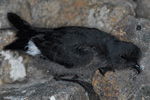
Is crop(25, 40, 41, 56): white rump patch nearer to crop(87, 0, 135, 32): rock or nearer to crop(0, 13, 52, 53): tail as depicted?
crop(0, 13, 52, 53): tail

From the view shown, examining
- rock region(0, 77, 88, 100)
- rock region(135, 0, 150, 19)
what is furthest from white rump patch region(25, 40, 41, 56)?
rock region(135, 0, 150, 19)

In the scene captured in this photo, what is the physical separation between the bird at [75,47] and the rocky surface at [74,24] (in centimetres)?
21

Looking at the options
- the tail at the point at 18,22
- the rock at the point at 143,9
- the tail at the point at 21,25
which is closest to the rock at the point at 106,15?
the rock at the point at 143,9

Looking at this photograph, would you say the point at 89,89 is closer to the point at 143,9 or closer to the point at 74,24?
the point at 74,24

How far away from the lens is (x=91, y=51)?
455 cm

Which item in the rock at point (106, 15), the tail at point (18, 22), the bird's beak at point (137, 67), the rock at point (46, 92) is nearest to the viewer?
the rock at point (46, 92)

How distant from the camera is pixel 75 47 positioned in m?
4.50

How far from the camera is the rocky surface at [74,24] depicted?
4113 mm

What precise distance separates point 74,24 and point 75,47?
1009 millimetres

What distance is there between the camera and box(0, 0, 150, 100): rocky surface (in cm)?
411

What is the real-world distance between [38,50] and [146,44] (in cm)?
246

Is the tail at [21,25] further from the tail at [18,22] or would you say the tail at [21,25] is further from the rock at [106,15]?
the rock at [106,15]

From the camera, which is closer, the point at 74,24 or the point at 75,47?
the point at 75,47

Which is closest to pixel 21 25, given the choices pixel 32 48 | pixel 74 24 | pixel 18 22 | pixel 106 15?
pixel 18 22
